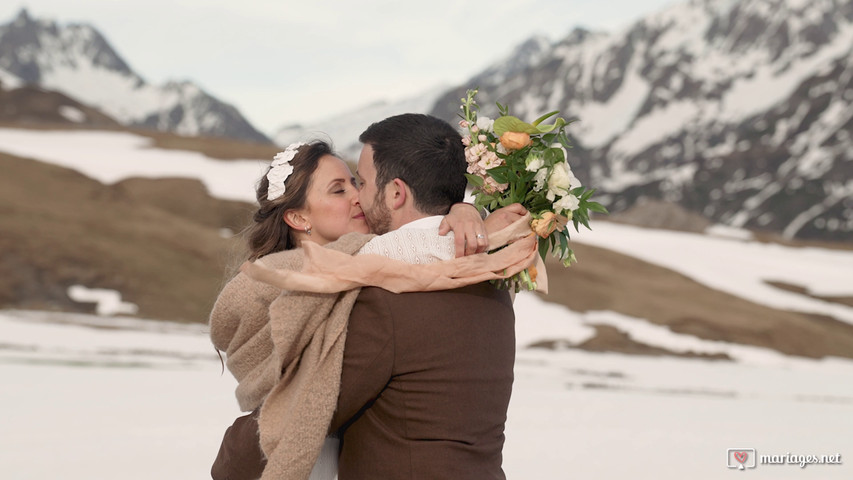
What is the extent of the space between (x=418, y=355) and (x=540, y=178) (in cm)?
101

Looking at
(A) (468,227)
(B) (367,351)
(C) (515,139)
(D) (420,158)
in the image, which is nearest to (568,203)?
(C) (515,139)

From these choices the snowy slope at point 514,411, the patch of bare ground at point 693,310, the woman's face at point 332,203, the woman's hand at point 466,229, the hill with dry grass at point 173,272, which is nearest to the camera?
the woman's hand at point 466,229

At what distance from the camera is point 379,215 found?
3.64m

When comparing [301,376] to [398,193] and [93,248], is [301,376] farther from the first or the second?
[93,248]

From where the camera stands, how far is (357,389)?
316 centimetres

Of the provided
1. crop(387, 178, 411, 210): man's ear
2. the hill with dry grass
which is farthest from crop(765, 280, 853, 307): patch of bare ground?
crop(387, 178, 411, 210): man's ear

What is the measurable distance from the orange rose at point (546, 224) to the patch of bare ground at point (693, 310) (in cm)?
2174

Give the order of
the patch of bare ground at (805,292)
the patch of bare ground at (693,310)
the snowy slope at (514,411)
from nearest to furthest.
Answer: the snowy slope at (514,411) < the patch of bare ground at (693,310) < the patch of bare ground at (805,292)

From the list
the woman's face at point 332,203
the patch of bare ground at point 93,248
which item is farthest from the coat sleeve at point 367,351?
the patch of bare ground at point 93,248

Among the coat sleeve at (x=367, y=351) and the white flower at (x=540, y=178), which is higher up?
the white flower at (x=540, y=178)

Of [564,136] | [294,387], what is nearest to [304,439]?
[294,387]

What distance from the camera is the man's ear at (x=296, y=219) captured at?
432cm

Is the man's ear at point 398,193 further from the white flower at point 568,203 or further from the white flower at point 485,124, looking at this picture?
the white flower at point 568,203

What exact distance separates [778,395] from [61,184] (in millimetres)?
25950
